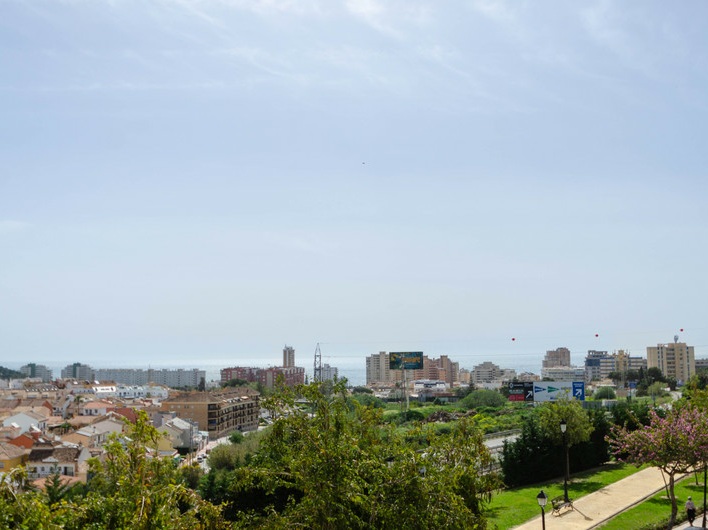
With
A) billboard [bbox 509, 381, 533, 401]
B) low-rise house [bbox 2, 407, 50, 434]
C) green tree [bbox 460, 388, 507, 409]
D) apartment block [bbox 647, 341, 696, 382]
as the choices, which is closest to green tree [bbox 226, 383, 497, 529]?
billboard [bbox 509, 381, 533, 401]

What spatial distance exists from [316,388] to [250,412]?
99.4 meters

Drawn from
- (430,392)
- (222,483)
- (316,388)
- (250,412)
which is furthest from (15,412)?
(430,392)

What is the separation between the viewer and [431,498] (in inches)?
349

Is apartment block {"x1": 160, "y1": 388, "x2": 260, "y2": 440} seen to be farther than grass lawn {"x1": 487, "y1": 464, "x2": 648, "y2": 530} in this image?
Yes

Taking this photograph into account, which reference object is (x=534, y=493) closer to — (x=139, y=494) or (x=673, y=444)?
(x=673, y=444)

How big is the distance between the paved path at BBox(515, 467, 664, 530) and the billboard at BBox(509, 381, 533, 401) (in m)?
47.2

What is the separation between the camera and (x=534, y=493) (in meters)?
25.9

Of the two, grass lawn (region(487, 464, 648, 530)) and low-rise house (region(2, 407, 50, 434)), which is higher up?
grass lawn (region(487, 464, 648, 530))

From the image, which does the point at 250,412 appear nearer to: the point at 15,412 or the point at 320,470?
the point at 15,412

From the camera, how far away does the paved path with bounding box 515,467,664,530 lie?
65.5ft

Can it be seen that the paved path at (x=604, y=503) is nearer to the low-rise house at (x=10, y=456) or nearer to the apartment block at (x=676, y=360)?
the low-rise house at (x=10, y=456)

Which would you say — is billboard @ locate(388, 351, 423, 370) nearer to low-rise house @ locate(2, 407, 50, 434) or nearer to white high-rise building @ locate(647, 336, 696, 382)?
low-rise house @ locate(2, 407, 50, 434)

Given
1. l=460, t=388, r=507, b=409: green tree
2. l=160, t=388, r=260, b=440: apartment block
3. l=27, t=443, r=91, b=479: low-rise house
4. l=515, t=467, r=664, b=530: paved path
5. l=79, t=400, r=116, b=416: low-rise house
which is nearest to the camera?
l=515, t=467, r=664, b=530: paved path

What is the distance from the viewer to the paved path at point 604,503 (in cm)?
1995
